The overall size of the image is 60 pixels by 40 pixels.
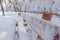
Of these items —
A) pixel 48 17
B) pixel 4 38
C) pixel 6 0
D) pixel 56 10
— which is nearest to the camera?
pixel 56 10

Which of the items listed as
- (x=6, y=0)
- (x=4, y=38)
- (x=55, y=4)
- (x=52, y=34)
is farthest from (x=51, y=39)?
(x=6, y=0)

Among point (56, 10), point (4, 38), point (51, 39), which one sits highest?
point (56, 10)

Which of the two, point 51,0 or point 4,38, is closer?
point 51,0

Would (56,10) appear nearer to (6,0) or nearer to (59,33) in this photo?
(59,33)

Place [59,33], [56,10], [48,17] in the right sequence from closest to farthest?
[59,33], [56,10], [48,17]

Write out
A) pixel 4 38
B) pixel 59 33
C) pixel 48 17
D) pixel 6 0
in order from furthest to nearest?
1. pixel 6 0
2. pixel 4 38
3. pixel 48 17
4. pixel 59 33

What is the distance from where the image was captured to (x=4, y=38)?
2.62m

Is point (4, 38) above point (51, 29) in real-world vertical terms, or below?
below

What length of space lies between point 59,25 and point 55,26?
2 centimetres

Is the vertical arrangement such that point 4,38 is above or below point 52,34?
below

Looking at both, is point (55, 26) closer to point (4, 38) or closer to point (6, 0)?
point (4, 38)

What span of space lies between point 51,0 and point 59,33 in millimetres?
228

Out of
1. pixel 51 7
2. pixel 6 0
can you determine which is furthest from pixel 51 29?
pixel 6 0

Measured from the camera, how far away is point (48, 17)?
752 mm
